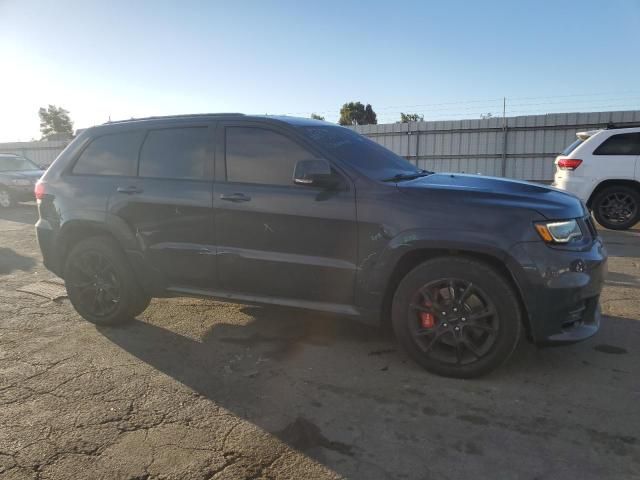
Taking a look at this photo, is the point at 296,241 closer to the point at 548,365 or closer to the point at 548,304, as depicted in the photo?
the point at 548,304

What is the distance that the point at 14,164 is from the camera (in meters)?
15.1

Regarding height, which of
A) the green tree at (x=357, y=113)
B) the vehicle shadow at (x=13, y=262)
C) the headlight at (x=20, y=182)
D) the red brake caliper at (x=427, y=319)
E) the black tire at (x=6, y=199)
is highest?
the green tree at (x=357, y=113)

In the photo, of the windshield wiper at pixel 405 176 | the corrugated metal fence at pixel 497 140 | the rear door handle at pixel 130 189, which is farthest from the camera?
the corrugated metal fence at pixel 497 140

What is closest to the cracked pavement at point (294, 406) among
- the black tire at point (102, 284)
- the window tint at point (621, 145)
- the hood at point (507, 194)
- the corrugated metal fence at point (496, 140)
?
the black tire at point (102, 284)

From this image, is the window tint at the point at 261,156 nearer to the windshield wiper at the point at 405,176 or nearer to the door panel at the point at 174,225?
the door panel at the point at 174,225

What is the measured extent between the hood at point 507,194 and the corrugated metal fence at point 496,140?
13.2 meters

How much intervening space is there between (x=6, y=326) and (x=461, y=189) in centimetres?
418

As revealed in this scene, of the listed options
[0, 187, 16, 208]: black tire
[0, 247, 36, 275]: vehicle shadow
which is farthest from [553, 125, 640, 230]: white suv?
[0, 187, 16, 208]: black tire

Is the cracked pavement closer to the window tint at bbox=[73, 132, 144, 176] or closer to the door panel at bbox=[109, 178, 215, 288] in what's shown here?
the door panel at bbox=[109, 178, 215, 288]

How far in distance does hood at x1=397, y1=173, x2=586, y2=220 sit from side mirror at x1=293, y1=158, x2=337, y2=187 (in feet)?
1.65

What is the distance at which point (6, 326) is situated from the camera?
460 centimetres

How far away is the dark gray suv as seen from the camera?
126 inches

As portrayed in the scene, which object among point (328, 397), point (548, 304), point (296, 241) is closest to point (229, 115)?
point (296, 241)

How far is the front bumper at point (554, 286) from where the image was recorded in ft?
10.2
